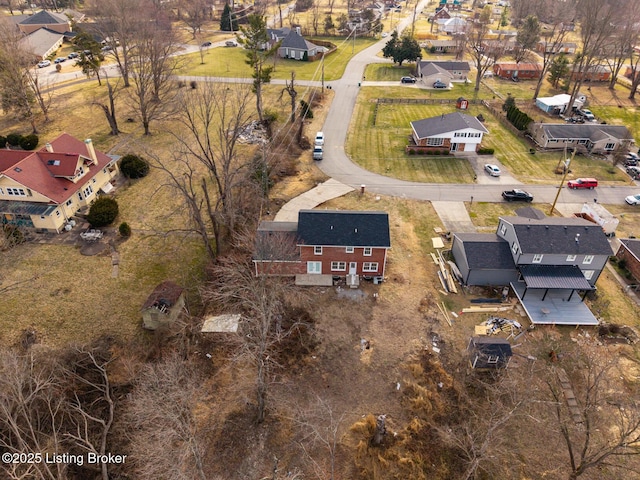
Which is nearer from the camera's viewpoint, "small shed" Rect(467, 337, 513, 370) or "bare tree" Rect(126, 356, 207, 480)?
"bare tree" Rect(126, 356, 207, 480)

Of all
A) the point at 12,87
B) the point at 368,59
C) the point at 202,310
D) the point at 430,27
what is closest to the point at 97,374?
the point at 202,310

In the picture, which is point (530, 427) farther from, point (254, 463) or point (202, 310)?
point (202, 310)

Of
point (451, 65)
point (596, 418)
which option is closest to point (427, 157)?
point (596, 418)

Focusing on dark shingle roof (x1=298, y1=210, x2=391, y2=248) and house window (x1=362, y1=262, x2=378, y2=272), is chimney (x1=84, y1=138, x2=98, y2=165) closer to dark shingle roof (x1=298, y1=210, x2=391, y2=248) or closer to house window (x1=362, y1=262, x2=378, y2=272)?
dark shingle roof (x1=298, y1=210, x2=391, y2=248)

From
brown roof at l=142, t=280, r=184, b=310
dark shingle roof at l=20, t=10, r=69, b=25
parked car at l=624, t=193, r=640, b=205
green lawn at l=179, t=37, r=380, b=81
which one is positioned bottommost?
parked car at l=624, t=193, r=640, b=205

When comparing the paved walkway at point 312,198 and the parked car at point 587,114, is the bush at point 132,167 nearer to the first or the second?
the paved walkway at point 312,198

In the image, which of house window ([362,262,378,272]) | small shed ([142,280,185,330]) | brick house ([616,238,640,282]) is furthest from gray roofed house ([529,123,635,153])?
small shed ([142,280,185,330])

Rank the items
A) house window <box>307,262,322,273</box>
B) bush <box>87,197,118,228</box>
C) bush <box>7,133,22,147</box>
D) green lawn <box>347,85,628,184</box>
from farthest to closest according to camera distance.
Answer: bush <box>7,133,22,147</box>
green lawn <box>347,85,628,184</box>
bush <box>87,197,118,228</box>
house window <box>307,262,322,273</box>
